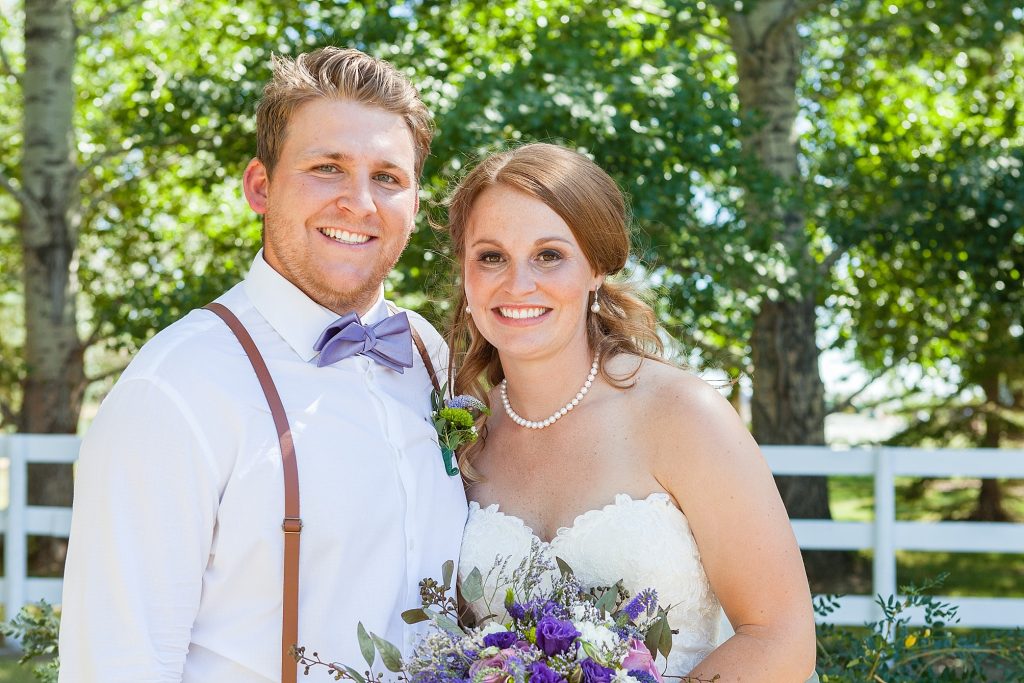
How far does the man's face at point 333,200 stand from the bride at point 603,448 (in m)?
0.33

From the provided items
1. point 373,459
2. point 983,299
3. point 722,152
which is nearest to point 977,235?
point 983,299

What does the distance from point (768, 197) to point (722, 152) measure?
1.48 feet

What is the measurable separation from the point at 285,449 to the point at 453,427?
0.61 metres

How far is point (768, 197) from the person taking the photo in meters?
7.30

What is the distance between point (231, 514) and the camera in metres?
2.52

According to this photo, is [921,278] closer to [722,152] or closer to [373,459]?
[722,152]

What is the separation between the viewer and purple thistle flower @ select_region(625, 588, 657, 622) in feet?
8.15

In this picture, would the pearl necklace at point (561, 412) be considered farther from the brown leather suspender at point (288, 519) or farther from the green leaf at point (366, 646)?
the green leaf at point (366, 646)

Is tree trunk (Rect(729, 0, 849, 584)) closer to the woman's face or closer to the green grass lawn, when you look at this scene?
the green grass lawn

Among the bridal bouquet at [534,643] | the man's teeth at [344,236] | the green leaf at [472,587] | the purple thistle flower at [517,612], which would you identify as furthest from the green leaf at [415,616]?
the man's teeth at [344,236]

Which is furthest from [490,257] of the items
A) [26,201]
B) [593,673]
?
[26,201]

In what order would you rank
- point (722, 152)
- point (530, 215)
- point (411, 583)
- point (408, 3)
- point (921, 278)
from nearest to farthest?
point (411, 583)
point (530, 215)
point (722, 152)
point (408, 3)
point (921, 278)

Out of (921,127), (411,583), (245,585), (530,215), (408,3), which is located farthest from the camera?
(921,127)

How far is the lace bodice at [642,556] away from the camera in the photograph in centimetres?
286
